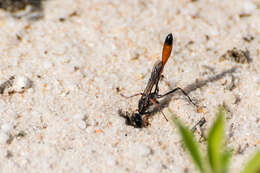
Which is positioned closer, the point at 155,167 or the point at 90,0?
the point at 155,167

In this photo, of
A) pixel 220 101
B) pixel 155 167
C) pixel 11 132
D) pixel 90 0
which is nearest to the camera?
pixel 155 167

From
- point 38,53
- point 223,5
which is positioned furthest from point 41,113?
point 223,5

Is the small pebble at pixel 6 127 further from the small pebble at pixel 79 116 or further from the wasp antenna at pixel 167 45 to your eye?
the wasp antenna at pixel 167 45

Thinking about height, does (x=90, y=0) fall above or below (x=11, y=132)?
above

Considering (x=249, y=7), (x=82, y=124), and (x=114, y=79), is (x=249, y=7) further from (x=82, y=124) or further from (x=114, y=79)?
(x=82, y=124)

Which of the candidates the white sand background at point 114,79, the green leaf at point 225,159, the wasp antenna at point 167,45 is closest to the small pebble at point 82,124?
the white sand background at point 114,79

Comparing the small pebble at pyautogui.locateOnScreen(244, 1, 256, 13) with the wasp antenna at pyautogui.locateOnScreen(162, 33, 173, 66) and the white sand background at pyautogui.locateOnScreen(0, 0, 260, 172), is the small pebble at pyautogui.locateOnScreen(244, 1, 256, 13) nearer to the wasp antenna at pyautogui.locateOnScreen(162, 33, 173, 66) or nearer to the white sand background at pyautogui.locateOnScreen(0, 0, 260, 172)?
the white sand background at pyautogui.locateOnScreen(0, 0, 260, 172)

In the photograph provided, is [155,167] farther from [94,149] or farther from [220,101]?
[220,101]

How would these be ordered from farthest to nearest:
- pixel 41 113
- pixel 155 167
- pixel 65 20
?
pixel 65 20 < pixel 41 113 < pixel 155 167
